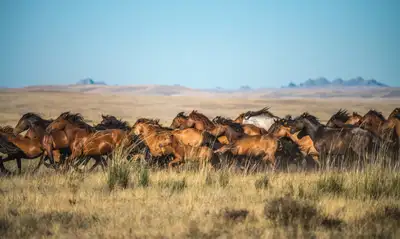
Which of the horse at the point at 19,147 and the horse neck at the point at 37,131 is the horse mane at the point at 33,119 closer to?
the horse neck at the point at 37,131

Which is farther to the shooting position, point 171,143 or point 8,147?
point 171,143

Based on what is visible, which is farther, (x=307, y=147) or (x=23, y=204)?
(x=307, y=147)

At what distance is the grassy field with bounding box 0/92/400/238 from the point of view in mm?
6152

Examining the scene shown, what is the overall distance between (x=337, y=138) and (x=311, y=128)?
0.66 m

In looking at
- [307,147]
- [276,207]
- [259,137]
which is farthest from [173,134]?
[276,207]

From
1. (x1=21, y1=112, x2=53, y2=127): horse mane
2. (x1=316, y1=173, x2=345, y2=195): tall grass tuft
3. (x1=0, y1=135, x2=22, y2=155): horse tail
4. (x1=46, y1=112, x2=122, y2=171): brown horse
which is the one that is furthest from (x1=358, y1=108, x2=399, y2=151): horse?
(x1=0, y1=135, x2=22, y2=155): horse tail

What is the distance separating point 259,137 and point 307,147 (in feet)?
6.32

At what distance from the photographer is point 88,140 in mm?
11242

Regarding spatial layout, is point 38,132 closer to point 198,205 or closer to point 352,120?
point 198,205

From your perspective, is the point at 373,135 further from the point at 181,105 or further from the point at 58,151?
the point at 181,105

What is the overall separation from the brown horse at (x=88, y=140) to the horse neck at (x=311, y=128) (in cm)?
417

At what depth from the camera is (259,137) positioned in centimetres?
1184

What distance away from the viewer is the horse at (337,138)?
1165 centimetres

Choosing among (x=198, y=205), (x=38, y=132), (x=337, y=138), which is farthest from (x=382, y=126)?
(x=38, y=132)
